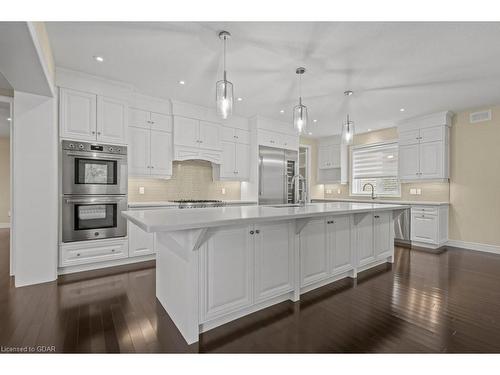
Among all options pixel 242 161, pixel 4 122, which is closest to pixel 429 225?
pixel 242 161

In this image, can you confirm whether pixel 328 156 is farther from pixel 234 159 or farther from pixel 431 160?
pixel 234 159

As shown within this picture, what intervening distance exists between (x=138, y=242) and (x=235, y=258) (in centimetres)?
238

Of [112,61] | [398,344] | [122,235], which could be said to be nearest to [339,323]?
[398,344]

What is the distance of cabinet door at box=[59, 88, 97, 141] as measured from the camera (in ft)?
10.4

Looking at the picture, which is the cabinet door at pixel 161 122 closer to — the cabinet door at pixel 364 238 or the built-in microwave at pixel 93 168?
the built-in microwave at pixel 93 168

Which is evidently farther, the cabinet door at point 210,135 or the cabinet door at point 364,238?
the cabinet door at point 210,135

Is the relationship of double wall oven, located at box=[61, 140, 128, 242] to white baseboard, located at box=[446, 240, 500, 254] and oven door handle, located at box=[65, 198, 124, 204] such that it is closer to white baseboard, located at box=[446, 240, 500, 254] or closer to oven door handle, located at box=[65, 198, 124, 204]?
oven door handle, located at box=[65, 198, 124, 204]

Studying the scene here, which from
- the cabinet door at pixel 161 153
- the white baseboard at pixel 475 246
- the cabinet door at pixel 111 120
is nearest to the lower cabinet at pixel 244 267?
the cabinet door at pixel 111 120

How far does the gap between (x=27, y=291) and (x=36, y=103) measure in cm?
215

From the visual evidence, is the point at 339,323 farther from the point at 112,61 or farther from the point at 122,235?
the point at 112,61

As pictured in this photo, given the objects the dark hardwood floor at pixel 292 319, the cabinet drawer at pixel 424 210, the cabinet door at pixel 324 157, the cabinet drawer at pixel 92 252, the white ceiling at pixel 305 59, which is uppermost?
the white ceiling at pixel 305 59

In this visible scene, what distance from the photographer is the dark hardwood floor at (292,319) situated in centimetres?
172

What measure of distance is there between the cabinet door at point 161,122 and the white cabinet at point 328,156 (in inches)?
178

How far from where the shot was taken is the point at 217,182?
5316 mm
